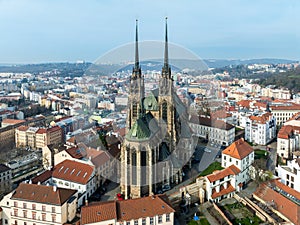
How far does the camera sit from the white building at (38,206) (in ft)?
61.7

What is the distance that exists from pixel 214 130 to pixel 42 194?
70.9 ft

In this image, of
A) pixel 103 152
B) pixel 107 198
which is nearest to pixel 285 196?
pixel 107 198

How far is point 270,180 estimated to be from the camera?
2295 cm

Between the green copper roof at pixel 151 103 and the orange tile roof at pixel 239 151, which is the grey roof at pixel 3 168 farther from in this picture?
the orange tile roof at pixel 239 151

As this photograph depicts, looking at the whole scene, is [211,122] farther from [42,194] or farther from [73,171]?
[42,194]

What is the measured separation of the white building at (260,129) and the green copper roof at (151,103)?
1435 cm

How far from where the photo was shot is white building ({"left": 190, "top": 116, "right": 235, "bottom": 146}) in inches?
1362

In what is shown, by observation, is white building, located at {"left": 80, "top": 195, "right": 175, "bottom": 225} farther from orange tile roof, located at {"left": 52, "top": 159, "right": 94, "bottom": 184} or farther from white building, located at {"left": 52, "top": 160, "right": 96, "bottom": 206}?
orange tile roof, located at {"left": 52, "top": 159, "right": 94, "bottom": 184}

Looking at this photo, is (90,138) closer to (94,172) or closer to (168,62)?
(94,172)

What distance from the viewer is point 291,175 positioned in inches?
915

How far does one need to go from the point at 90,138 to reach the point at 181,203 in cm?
1412

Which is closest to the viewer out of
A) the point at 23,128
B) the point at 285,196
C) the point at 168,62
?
the point at 285,196

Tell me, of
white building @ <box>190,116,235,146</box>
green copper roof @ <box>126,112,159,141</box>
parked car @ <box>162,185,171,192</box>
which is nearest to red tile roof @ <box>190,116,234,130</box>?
white building @ <box>190,116,235,146</box>

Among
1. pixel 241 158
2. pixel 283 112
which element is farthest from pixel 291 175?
pixel 283 112
